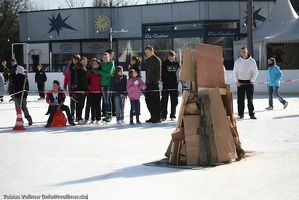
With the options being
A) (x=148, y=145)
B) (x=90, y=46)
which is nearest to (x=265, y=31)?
(x=90, y=46)

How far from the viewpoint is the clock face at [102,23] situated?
46312 mm

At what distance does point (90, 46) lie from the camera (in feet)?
159

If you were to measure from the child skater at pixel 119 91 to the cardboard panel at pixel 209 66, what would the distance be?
6.20 m

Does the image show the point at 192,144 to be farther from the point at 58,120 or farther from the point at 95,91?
the point at 95,91

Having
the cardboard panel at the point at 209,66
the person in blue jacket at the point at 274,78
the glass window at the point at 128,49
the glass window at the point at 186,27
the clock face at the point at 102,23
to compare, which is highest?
the clock face at the point at 102,23

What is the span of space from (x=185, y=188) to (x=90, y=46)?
41135 millimetres

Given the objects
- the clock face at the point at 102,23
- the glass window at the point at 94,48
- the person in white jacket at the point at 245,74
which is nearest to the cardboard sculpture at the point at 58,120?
the person in white jacket at the point at 245,74

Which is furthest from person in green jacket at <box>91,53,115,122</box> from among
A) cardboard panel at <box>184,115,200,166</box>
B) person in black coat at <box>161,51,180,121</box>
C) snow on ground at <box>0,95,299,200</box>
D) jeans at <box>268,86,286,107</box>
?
cardboard panel at <box>184,115,200,166</box>

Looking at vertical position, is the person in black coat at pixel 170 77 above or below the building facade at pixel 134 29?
below

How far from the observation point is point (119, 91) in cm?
1614

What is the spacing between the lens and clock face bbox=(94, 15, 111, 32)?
4631cm

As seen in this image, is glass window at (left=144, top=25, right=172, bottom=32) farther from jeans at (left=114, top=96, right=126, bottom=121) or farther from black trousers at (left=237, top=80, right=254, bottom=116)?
jeans at (left=114, top=96, right=126, bottom=121)

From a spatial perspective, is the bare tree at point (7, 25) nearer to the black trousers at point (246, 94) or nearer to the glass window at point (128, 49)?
the glass window at point (128, 49)

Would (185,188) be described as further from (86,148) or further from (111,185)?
(86,148)
